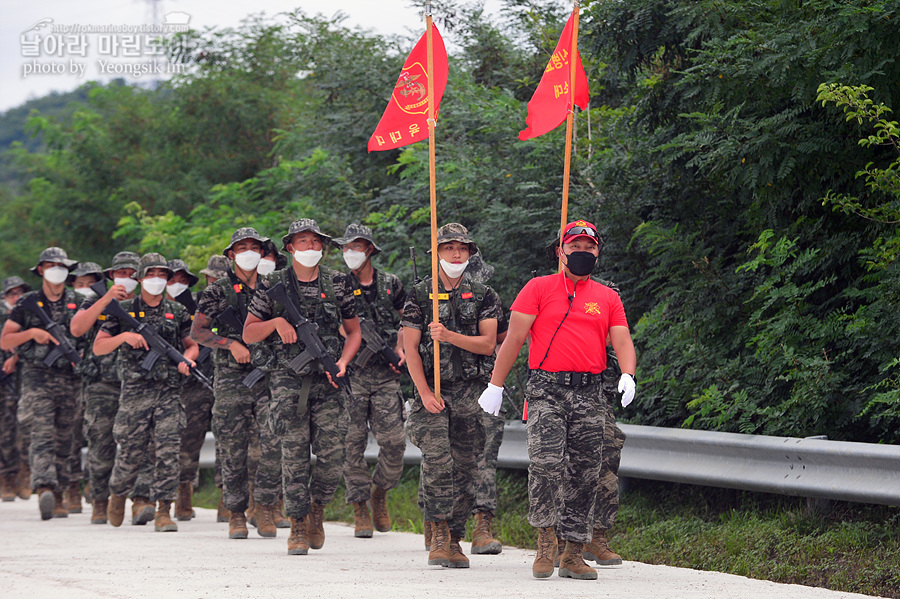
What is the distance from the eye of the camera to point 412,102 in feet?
29.5

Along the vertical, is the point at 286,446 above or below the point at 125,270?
below

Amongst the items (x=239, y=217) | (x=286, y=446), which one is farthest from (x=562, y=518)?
(x=239, y=217)

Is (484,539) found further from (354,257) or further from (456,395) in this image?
(354,257)

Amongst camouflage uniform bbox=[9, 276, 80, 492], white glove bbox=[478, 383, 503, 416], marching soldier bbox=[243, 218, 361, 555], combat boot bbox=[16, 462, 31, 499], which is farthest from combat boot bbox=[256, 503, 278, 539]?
combat boot bbox=[16, 462, 31, 499]

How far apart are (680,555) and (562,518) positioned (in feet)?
4.11

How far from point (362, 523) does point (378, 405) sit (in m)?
1.06

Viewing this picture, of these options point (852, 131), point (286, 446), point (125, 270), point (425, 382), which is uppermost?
point (852, 131)

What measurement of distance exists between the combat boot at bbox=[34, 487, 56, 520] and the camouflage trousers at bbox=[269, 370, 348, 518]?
449cm

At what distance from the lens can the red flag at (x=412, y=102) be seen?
8922 millimetres

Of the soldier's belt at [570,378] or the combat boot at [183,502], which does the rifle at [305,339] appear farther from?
the combat boot at [183,502]

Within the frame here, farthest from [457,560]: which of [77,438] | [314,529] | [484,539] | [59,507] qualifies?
[77,438]

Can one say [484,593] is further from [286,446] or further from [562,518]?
[286,446]

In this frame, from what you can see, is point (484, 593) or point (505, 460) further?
point (505, 460)

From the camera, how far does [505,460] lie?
999 cm
